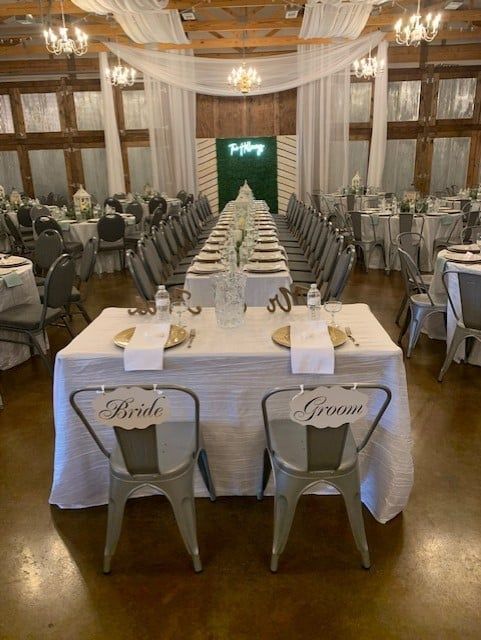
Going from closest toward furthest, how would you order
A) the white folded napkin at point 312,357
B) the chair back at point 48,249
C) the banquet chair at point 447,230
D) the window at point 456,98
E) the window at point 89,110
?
the white folded napkin at point 312,357, the chair back at point 48,249, the banquet chair at point 447,230, the window at point 456,98, the window at point 89,110

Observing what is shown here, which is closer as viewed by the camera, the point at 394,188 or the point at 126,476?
the point at 126,476

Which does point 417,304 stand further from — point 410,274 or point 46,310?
point 46,310

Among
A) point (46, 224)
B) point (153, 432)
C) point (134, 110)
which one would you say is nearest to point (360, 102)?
point (134, 110)

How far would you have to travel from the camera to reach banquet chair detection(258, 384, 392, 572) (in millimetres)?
1786

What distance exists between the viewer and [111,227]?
6762 millimetres

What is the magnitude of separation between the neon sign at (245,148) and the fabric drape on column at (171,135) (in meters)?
1.05

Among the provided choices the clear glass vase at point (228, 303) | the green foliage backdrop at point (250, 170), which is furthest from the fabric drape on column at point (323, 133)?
the clear glass vase at point (228, 303)

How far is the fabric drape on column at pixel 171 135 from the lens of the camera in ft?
34.9

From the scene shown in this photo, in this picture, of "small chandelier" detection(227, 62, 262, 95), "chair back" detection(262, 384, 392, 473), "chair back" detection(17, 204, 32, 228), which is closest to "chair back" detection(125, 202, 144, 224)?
"chair back" detection(17, 204, 32, 228)

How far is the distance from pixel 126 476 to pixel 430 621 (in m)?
1.20

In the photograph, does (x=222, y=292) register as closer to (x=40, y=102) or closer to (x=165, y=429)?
(x=165, y=429)

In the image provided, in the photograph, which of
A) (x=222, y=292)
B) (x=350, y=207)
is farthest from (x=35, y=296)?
(x=350, y=207)

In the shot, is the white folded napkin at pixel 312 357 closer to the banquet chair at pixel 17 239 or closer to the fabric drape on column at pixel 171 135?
the banquet chair at pixel 17 239

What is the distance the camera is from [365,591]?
6.09ft
